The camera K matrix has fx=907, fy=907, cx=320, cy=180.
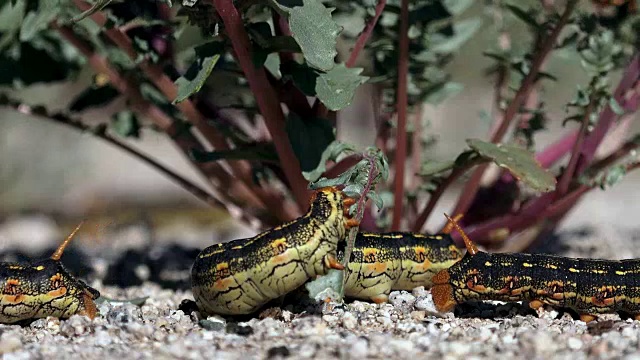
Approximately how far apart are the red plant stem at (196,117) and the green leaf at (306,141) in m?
0.41

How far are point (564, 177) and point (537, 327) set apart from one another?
32.3 inches

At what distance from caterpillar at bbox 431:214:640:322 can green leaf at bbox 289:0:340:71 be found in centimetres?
73

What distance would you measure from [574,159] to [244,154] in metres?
1.13

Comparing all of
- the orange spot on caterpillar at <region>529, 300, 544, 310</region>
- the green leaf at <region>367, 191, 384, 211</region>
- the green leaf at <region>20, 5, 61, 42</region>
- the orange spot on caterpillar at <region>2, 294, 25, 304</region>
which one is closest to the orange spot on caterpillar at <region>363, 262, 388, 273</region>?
the green leaf at <region>367, 191, 384, 211</region>

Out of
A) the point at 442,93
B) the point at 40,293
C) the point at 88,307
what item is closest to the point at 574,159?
the point at 442,93

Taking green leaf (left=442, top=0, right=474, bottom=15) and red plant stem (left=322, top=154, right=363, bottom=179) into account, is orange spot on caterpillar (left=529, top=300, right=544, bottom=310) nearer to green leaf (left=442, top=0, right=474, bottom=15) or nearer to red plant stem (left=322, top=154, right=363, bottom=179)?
red plant stem (left=322, top=154, right=363, bottom=179)

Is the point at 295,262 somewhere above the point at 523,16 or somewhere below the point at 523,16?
below

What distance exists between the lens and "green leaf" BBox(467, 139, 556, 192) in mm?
2721

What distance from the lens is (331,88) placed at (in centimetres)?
267

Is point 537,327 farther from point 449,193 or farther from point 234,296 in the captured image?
point 449,193

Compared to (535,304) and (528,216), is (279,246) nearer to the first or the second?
(535,304)

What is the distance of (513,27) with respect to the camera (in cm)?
421

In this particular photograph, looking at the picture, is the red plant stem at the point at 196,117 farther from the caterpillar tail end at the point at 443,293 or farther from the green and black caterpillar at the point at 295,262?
the caterpillar tail end at the point at 443,293

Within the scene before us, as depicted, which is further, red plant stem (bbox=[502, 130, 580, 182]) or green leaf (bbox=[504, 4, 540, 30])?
red plant stem (bbox=[502, 130, 580, 182])
